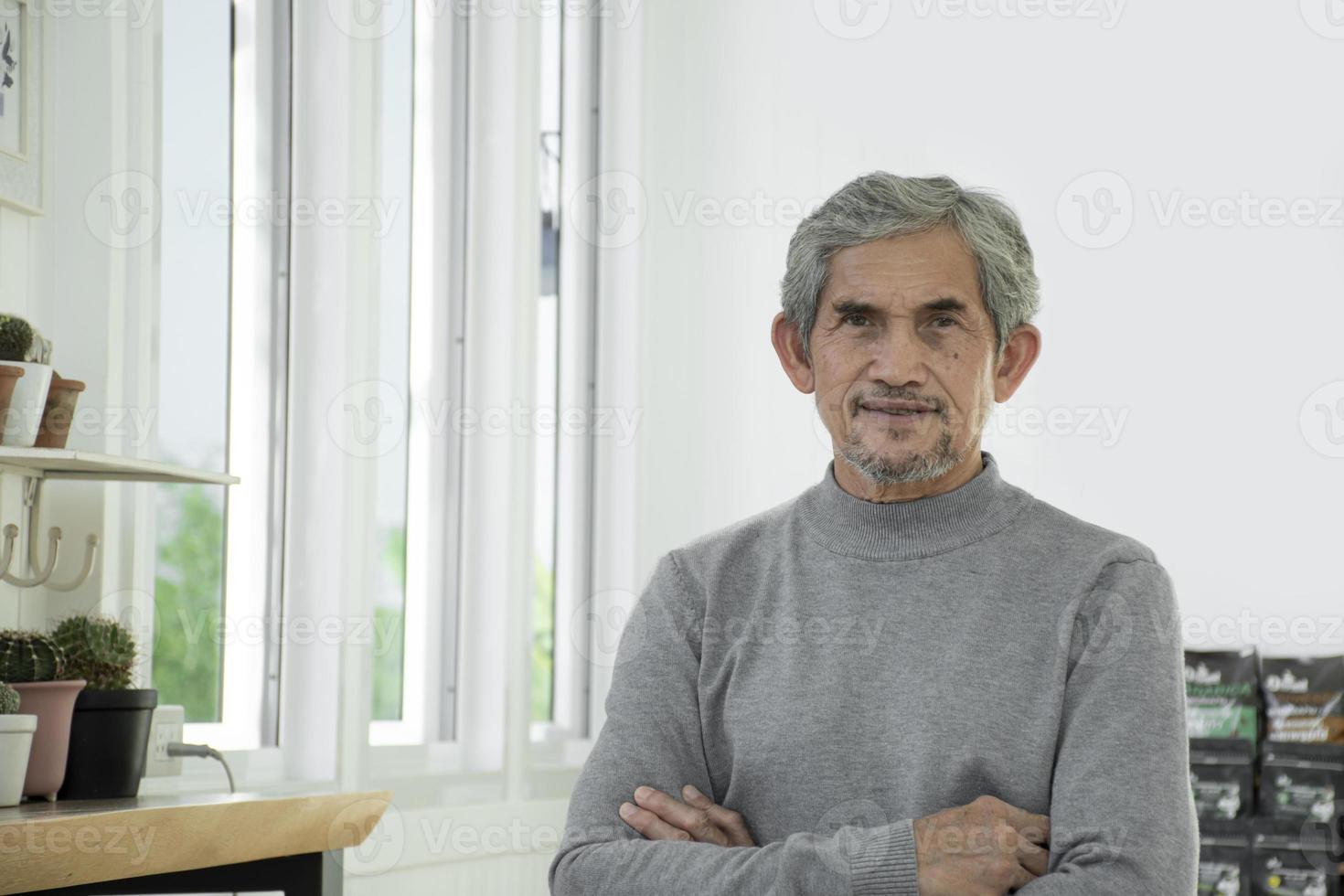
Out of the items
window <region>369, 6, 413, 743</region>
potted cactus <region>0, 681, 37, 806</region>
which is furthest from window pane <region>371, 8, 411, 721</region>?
potted cactus <region>0, 681, 37, 806</region>

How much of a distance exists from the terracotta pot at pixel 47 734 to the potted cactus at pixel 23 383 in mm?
290

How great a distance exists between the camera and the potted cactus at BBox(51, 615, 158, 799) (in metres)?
1.68

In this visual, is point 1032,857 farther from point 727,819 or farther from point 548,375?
point 548,375

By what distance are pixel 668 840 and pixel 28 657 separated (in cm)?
80

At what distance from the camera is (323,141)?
2.71 metres

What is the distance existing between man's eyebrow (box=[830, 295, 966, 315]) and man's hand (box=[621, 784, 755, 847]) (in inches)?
21.9

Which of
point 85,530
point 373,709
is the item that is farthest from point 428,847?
point 85,530

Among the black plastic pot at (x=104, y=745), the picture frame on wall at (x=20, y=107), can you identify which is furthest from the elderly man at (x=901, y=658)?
the picture frame on wall at (x=20, y=107)

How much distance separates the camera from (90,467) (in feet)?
5.93

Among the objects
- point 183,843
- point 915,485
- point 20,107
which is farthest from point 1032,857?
point 20,107

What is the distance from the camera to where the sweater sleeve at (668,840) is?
1.33 meters

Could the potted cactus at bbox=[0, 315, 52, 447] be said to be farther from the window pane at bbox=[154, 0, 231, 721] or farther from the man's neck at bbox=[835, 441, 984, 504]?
the man's neck at bbox=[835, 441, 984, 504]

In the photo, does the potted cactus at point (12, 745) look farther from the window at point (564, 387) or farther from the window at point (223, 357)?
the window at point (564, 387)

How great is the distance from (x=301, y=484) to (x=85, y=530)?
666 millimetres
